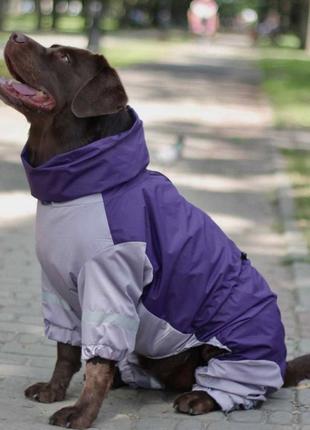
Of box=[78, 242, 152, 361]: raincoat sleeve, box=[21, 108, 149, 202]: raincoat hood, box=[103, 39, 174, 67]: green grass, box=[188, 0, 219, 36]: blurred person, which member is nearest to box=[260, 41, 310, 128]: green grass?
box=[103, 39, 174, 67]: green grass

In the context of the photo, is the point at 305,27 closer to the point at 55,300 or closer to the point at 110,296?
the point at 55,300

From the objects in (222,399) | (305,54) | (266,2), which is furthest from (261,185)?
(266,2)

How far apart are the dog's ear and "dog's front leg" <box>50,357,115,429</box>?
111 centimetres

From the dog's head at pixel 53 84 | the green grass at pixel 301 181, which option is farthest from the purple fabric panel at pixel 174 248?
the green grass at pixel 301 181

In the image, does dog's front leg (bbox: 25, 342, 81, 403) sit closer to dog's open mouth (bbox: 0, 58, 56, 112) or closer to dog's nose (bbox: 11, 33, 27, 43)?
dog's open mouth (bbox: 0, 58, 56, 112)

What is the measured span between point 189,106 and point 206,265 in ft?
50.8

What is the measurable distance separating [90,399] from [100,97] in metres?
1.36

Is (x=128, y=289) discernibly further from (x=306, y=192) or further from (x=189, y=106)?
(x=189, y=106)

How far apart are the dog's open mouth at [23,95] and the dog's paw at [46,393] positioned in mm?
1372

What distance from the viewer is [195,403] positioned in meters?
4.66

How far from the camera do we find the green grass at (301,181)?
9.62 meters

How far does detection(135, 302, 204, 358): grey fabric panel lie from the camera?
4.50 m

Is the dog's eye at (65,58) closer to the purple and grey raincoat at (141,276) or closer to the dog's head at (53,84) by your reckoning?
the dog's head at (53,84)

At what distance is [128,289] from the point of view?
432 centimetres
